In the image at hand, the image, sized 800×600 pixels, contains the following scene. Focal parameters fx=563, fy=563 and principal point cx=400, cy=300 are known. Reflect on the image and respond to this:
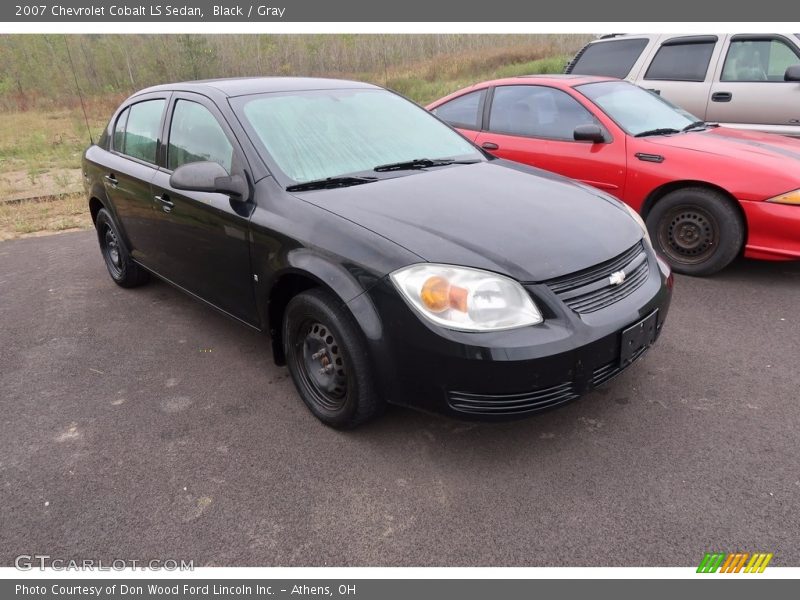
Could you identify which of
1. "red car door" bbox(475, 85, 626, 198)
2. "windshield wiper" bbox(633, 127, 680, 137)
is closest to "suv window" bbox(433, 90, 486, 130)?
"red car door" bbox(475, 85, 626, 198)

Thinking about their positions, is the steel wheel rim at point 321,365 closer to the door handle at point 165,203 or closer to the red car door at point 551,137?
the door handle at point 165,203

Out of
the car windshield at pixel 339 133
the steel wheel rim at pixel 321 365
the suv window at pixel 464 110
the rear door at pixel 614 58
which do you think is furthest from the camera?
the rear door at pixel 614 58

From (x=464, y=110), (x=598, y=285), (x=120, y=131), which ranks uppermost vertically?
(x=120, y=131)

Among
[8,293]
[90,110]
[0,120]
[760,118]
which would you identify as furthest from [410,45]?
[8,293]

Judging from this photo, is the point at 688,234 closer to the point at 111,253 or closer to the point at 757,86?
the point at 757,86

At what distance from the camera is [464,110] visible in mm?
5617

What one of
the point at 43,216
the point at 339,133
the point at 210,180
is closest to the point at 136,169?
the point at 210,180

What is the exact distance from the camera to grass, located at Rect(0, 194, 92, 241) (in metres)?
7.11

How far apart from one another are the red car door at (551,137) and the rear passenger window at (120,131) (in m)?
3.06

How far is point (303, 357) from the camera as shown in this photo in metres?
2.85

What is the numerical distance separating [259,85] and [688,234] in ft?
11.0

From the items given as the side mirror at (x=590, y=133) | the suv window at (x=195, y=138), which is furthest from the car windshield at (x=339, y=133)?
the side mirror at (x=590, y=133)

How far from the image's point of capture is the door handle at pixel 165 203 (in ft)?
11.3

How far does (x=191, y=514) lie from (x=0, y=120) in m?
19.1
